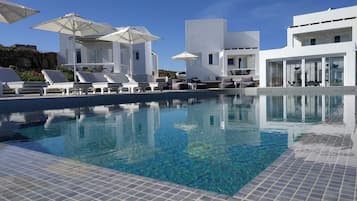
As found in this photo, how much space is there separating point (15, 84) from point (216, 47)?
1780 centimetres

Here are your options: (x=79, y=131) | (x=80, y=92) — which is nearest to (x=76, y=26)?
(x=80, y=92)

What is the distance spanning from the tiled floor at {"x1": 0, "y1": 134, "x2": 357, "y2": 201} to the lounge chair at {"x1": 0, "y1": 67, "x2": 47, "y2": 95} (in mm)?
7961

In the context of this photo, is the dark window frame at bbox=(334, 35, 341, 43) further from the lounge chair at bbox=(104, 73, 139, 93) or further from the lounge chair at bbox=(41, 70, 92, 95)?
the lounge chair at bbox=(41, 70, 92, 95)

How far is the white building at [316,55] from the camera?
17609 millimetres

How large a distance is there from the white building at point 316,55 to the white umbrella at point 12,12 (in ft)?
53.5

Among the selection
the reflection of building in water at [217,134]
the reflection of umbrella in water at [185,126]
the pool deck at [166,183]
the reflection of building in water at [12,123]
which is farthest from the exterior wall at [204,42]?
the pool deck at [166,183]

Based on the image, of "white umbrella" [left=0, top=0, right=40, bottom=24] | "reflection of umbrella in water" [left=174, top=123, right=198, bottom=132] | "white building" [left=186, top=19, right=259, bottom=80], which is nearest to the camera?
"reflection of umbrella in water" [left=174, top=123, right=198, bottom=132]

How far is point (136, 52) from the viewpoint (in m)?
24.5

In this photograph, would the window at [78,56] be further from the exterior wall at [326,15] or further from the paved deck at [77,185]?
the paved deck at [77,185]

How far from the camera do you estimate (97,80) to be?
46.4 ft

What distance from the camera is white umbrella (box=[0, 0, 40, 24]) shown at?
8.22 m

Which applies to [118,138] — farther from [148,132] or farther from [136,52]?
Result: [136,52]

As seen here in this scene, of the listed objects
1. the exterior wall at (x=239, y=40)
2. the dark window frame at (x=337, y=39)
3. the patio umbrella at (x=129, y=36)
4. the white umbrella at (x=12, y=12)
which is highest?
the exterior wall at (x=239, y=40)

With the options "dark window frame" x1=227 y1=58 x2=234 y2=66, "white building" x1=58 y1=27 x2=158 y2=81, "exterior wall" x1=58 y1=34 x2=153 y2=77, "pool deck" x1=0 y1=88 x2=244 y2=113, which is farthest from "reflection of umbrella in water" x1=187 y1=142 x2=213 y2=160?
"dark window frame" x1=227 y1=58 x2=234 y2=66
